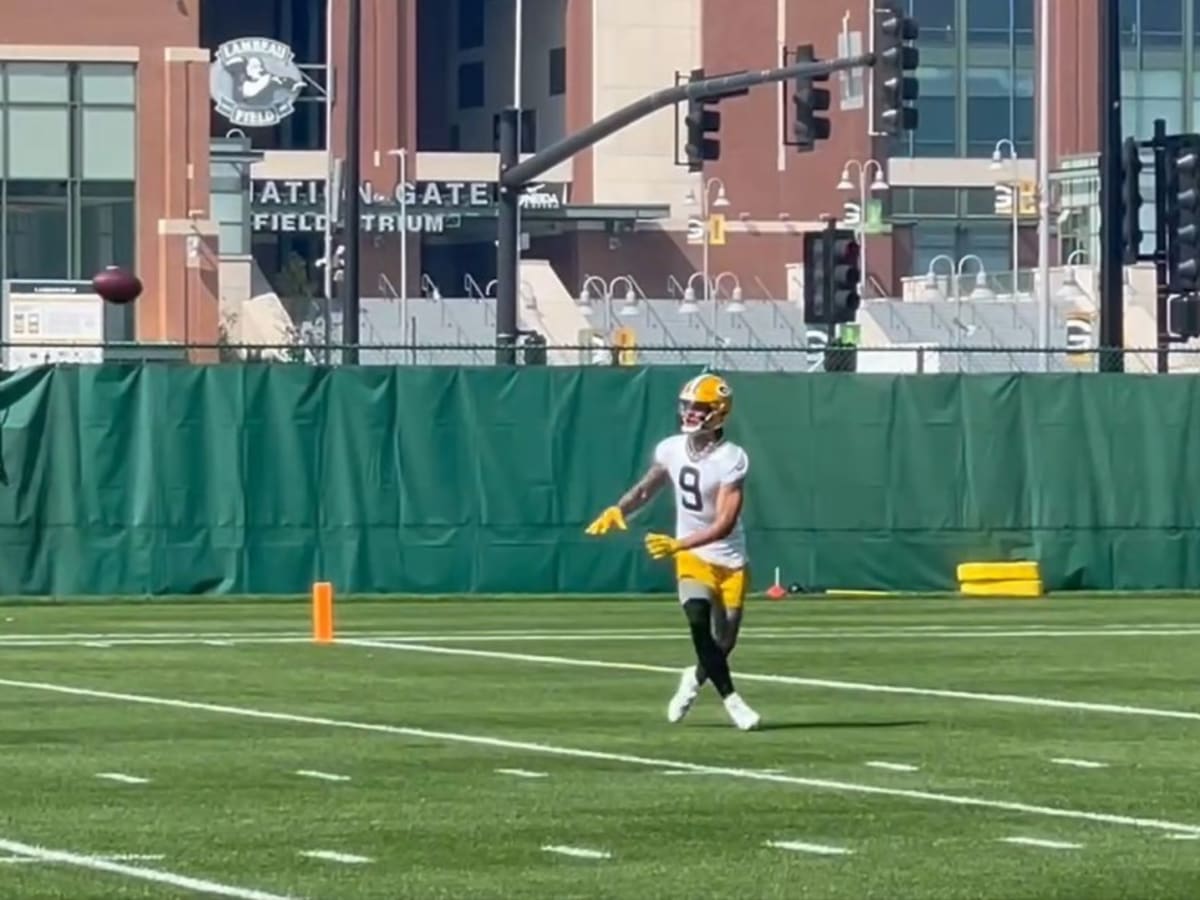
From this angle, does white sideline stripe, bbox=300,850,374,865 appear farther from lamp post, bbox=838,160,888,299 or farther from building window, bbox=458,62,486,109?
building window, bbox=458,62,486,109

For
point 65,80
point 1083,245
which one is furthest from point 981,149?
point 65,80

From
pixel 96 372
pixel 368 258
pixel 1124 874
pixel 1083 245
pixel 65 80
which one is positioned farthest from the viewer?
pixel 368 258

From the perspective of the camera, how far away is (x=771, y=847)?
12.8 m

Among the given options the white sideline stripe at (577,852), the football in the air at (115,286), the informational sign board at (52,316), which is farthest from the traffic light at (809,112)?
the white sideline stripe at (577,852)

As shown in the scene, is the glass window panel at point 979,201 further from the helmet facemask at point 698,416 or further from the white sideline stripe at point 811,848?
the white sideline stripe at point 811,848

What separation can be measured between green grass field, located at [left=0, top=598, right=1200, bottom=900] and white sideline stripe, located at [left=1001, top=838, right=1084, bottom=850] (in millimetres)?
24

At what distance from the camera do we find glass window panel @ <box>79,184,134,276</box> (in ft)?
210

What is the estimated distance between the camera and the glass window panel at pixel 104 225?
6406cm

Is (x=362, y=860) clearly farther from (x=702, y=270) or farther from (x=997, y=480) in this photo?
(x=702, y=270)

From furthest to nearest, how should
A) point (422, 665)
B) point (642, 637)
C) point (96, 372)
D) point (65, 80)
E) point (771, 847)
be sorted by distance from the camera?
point (65, 80) → point (96, 372) → point (642, 637) → point (422, 665) → point (771, 847)

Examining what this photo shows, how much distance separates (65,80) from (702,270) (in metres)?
41.6

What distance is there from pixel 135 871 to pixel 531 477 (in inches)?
803

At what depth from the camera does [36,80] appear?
6325 cm

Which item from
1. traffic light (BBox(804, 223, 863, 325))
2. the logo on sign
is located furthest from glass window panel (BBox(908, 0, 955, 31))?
traffic light (BBox(804, 223, 863, 325))
